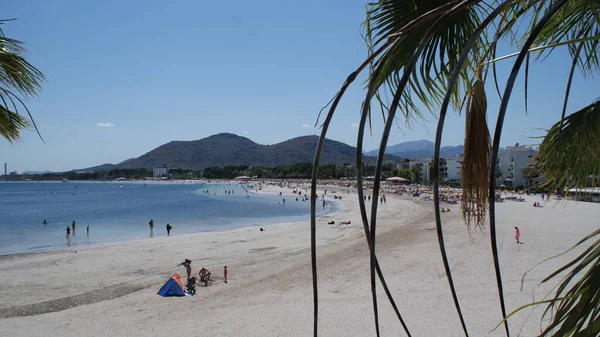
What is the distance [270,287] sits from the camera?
1262cm

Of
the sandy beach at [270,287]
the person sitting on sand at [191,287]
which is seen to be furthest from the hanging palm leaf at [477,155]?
the person sitting on sand at [191,287]

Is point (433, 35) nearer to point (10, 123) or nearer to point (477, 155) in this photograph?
point (477, 155)

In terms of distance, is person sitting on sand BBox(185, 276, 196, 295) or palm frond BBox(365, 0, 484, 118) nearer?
palm frond BBox(365, 0, 484, 118)

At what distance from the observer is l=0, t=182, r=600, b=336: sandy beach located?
30.9ft

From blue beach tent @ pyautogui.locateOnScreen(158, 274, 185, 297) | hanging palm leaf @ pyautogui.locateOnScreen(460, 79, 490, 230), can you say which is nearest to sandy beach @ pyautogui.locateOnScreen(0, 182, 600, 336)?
blue beach tent @ pyautogui.locateOnScreen(158, 274, 185, 297)

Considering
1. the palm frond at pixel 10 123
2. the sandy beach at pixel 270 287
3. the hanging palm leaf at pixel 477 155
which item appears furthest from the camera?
the sandy beach at pixel 270 287

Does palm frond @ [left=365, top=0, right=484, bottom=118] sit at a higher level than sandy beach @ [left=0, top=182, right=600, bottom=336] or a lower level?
higher

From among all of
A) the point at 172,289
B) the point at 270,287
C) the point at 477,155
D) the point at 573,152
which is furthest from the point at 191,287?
the point at 477,155

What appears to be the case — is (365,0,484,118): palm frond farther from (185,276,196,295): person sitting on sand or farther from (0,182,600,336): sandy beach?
(185,276,196,295): person sitting on sand

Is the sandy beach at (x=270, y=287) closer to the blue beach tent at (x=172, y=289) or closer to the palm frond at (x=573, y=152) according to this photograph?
the blue beach tent at (x=172, y=289)

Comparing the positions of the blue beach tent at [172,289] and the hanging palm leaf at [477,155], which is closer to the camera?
the hanging palm leaf at [477,155]

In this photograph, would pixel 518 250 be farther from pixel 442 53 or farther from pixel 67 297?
pixel 442 53

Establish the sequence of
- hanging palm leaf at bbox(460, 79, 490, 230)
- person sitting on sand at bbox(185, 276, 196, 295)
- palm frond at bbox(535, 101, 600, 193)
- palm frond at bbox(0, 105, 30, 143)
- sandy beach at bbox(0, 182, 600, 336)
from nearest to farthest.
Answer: hanging palm leaf at bbox(460, 79, 490, 230) < palm frond at bbox(535, 101, 600, 193) < palm frond at bbox(0, 105, 30, 143) < sandy beach at bbox(0, 182, 600, 336) < person sitting on sand at bbox(185, 276, 196, 295)

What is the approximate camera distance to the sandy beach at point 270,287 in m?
9.41
